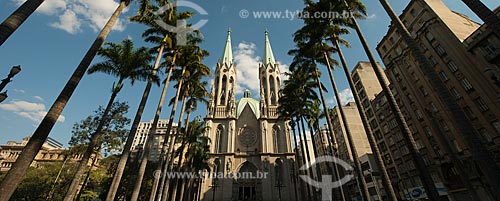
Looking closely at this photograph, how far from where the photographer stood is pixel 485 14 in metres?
7.49

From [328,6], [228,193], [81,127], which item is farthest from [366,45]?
[228,193]

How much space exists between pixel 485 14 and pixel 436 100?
63.1 feet

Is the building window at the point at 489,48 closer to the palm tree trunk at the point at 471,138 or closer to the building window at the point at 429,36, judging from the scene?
the building window at the point at 429,36

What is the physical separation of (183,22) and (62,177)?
96.1ft

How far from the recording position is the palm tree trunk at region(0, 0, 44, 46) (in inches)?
223

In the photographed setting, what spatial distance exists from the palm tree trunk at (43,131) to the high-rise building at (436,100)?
2103 centimetres

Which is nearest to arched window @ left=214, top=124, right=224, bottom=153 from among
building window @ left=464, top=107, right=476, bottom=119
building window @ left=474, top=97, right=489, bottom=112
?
building window @ left=464, top=107, right=476, bottom=119

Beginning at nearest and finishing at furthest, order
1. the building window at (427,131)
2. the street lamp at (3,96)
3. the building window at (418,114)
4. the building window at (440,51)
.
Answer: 1. the street lamp at (3,96)
2. the building window at (440,51)
3. the building window at (427,131)
4. the building window at (418,114)

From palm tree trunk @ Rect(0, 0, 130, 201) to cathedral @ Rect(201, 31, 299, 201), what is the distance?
30189mm

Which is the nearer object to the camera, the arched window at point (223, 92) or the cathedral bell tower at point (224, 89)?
the cathedral bell tower at point (224, 89)

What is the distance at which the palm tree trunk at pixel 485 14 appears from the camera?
724cm

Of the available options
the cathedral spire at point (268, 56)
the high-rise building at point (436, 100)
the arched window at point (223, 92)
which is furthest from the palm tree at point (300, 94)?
the cathedral spire at point (268, 56)

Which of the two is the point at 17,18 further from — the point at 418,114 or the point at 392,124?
the point at 392,124

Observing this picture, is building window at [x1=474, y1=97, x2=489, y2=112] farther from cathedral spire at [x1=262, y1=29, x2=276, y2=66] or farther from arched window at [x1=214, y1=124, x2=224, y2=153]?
cathedral spire at [x1=262, y1=29, x2=276, y2=66]
